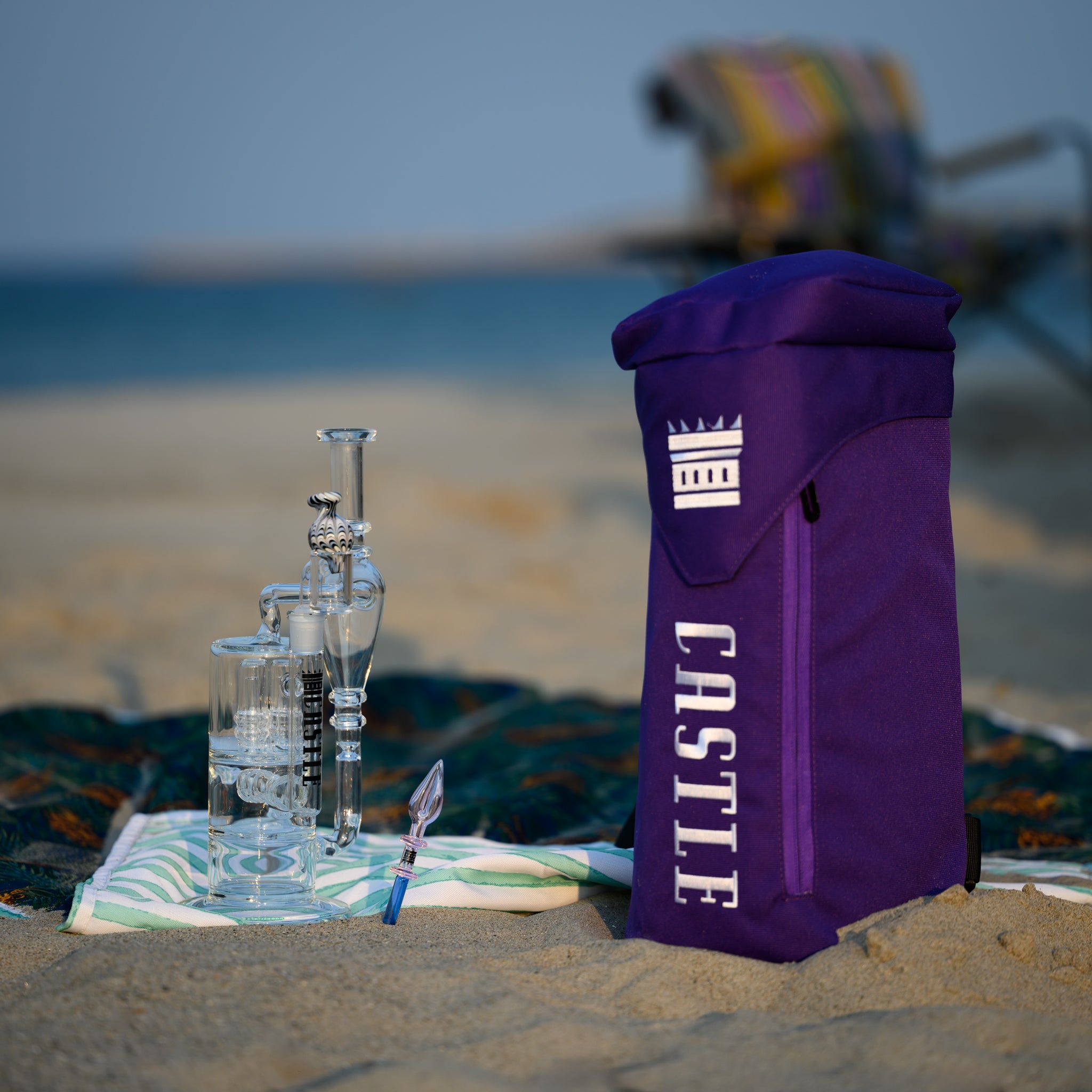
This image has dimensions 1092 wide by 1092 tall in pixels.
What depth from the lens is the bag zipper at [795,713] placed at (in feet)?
4.77

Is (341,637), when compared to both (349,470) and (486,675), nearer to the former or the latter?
(349,470)

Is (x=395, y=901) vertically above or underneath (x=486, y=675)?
underneath

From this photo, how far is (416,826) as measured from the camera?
1653mm

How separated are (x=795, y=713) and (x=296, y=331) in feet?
87.7

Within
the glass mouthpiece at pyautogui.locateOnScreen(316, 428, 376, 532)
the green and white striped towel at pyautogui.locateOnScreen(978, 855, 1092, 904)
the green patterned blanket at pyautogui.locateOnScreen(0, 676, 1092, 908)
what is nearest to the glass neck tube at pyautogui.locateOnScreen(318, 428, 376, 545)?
the glass mouthpiece at pyautogui.locateOnScreen(316, 428, 376, 532)

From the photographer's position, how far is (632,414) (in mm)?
10977

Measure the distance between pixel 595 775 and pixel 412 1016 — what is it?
134 centimetres

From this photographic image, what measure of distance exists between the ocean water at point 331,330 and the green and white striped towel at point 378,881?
5.49 meters

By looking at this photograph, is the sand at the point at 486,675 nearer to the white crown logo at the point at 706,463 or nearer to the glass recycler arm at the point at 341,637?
the glass recycler arm at the point at 341,637

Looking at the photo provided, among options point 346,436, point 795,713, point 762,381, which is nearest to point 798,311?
point 762,381

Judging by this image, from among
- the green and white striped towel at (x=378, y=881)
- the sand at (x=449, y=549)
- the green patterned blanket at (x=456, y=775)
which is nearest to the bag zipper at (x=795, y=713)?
the green and white striped towel at (x=378, y=881)

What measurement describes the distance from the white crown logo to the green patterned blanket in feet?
2.97

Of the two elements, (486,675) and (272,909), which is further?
(486,675)

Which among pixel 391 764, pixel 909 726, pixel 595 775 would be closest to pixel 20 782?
pixel 391 764
